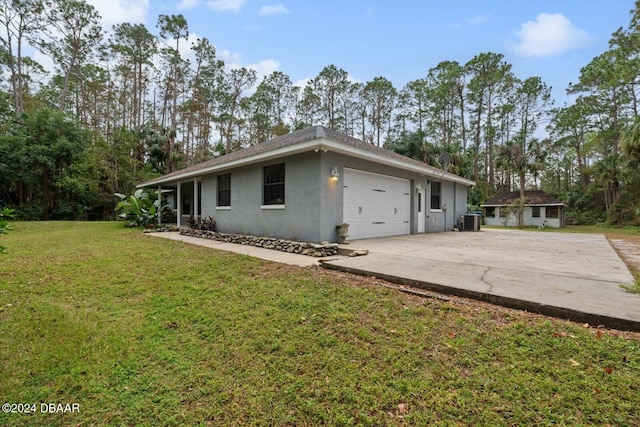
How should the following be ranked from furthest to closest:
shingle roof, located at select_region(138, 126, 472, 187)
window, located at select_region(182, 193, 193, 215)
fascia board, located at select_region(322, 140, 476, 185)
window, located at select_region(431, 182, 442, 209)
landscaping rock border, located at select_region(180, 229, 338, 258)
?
window, located at select_region(182, 193, 193, 215)
window, located at select_region(431, 182, 442, 209)
shingle roof, located at select_region(138, 126, 472, 187)
fascia board, located at select_region(322, 140, 476, 185)
landscaping rock border, located at select_region(180, 229, 338, 258)

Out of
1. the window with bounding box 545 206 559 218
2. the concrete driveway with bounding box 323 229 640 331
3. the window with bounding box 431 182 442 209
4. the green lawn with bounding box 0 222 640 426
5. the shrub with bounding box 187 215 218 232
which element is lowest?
the green lawn with bounding box 0 222 640 426

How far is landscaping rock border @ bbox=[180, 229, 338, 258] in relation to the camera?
649 cm

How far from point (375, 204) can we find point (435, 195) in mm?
4707

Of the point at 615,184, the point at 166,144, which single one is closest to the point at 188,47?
the point at 166,144

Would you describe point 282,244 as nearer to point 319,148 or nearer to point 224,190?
point 319,148

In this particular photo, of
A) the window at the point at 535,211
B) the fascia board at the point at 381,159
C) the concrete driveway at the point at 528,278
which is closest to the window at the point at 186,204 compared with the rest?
the fascia board at the point at 381,159

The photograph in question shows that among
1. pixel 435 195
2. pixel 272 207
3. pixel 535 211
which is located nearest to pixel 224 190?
pixel 272 207

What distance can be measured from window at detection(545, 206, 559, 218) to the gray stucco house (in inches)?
688

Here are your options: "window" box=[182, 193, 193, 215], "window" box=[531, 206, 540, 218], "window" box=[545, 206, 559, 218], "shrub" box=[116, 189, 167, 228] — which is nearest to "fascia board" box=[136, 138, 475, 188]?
"shrub" box=[116, 189, 167, 228]

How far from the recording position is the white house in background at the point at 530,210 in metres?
22.9

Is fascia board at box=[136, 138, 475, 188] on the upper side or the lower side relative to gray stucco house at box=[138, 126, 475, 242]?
upper

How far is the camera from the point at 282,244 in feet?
24.1

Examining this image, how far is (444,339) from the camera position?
2539 millimetres

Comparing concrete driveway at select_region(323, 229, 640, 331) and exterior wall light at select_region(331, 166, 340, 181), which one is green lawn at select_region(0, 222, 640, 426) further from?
exterior wall light at select_region(331, 166, 340, 181)
